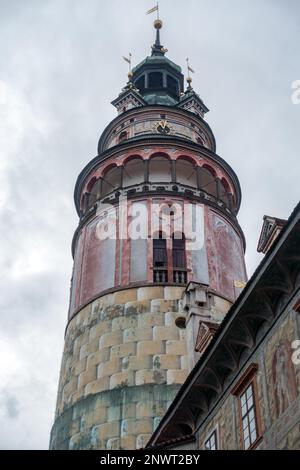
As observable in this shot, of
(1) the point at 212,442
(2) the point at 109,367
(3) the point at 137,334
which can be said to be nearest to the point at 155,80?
(3) the point at 137,334

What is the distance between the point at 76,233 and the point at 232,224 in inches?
262

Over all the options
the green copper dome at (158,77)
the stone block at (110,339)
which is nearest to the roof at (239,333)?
the stone block at (110,339)

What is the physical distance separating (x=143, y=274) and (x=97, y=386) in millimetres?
4663

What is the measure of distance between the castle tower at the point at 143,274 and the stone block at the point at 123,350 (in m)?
0.04

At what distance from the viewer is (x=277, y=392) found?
1212 centimetres

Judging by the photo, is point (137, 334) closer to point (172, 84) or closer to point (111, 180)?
point (111, 180)

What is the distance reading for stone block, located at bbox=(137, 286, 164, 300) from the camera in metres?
24.8

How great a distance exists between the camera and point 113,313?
81.1 feet

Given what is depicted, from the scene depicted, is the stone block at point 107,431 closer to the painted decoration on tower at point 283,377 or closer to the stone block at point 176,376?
the stone block at point 176,376

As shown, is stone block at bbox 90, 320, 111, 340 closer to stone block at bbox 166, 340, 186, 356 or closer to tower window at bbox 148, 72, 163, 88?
stone block at bbox 166, 340, 186, 356

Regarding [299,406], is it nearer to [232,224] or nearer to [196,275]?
[196,275]

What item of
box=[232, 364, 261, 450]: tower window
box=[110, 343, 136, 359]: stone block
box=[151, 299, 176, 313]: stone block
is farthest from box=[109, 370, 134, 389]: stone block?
box=[232, 364, 261, 450]: tower window

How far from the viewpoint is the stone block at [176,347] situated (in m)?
23.2
